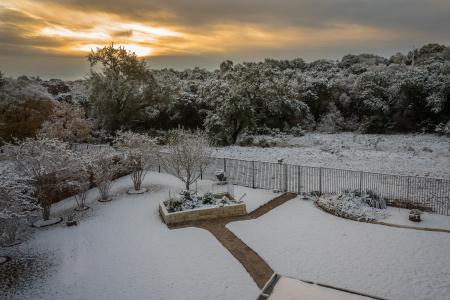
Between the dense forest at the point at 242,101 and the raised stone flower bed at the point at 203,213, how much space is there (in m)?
17.6

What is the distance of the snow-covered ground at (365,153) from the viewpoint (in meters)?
22.7

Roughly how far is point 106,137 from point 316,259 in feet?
87.3

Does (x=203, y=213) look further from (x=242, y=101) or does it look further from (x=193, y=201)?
(x=242, y=101)

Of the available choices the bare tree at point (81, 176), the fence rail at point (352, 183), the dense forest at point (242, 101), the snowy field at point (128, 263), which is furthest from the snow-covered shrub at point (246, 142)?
the snowy field at point (128, 263)

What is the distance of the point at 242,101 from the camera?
32.9 metres

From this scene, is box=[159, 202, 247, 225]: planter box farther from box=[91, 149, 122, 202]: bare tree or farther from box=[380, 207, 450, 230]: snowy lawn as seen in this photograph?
box=[380, 207, 450, 230]: snowy lawn

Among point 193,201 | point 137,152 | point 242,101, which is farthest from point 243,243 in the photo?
point 242,101

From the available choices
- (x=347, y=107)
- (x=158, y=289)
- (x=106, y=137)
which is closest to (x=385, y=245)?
(x=158, y=289)

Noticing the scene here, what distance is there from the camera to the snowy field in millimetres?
10000

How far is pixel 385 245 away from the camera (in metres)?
12.3

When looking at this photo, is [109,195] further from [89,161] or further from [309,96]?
[309,96]

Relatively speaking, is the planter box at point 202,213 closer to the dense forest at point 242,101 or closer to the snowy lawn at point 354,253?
the snowy lawn at point 354,253

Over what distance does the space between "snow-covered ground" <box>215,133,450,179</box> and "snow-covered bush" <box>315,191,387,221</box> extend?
20.3ft

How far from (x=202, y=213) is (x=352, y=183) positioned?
9297mm
